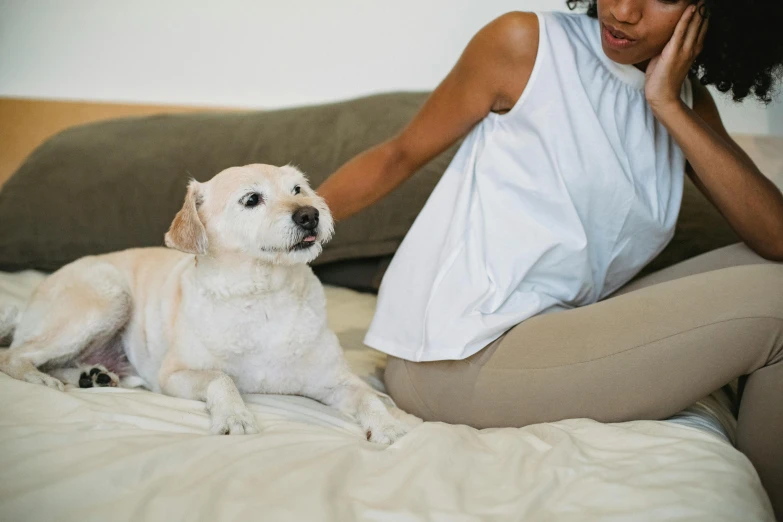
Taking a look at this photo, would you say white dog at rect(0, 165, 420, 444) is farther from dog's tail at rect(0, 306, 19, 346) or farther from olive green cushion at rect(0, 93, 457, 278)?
olive green cushion at rect(0, 93, 457, 278)

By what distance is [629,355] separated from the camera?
1588 mm

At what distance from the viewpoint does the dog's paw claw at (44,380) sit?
1.81 metres

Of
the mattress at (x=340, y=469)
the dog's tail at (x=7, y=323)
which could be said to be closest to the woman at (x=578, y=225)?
the mattress at (x=340, y=469)

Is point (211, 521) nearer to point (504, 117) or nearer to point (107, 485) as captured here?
point (107, 485)

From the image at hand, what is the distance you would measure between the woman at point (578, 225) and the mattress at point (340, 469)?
0.39 feet

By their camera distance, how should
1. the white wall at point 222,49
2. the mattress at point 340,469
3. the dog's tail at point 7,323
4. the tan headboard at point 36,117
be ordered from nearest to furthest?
the mattress at point 340,469 → the dog's tail at point 7,323 → the white wall at point 222,49 → the tan headboard at point 36,117

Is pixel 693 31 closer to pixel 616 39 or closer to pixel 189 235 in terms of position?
pixel 616 39

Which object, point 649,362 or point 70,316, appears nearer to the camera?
point 649,362

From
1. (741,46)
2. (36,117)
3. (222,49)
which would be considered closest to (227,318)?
(741,46)

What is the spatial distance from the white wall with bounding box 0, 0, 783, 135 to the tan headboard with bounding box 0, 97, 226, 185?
0.16 ft

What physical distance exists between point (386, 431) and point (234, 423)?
0.34 meters

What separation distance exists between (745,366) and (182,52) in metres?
3.02

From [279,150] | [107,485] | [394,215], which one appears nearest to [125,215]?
[279,150]

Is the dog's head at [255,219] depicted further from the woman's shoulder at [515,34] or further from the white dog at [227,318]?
the woman's shoulder at [515,34]
